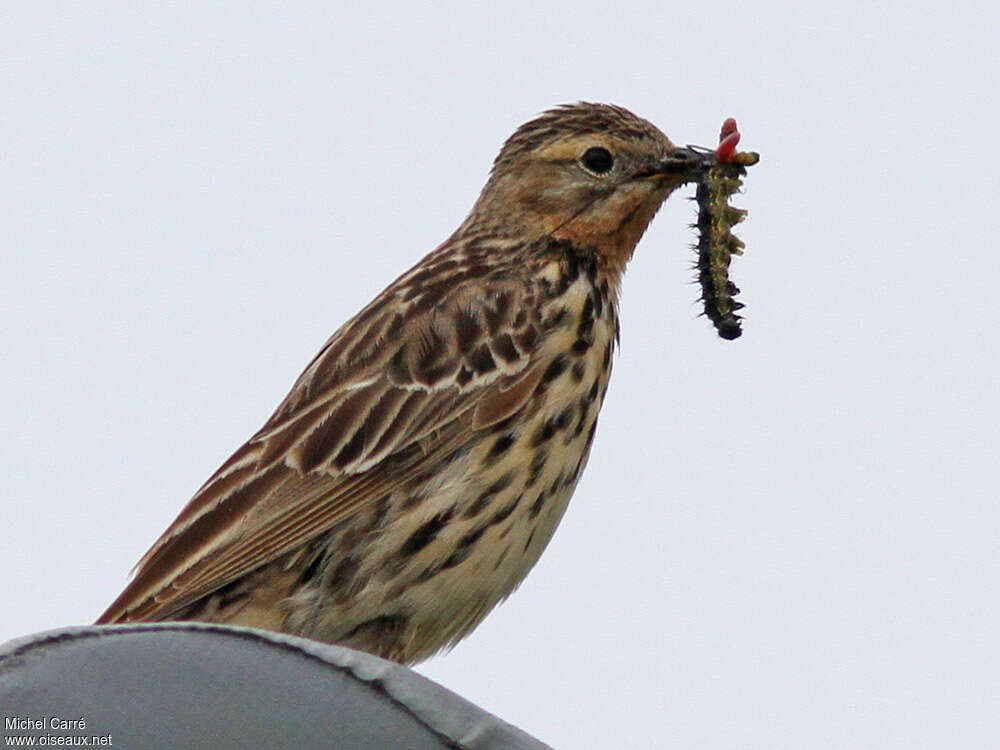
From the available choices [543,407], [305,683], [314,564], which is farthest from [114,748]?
[543,407]

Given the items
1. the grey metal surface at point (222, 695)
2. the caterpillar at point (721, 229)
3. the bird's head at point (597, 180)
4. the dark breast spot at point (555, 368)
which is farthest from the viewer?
the bird's head at point (597, 180)

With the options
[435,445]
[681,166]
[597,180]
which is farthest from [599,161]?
[435,445]

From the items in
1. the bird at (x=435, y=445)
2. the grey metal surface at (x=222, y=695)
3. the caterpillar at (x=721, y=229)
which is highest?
the caterpillar at (x=721, y=229)

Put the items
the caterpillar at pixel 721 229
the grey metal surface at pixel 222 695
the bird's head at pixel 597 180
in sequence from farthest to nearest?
the bird's head at pixel 597 180
the caterpillar at pixel 721 229
the grey metal surface at pixel 222 695

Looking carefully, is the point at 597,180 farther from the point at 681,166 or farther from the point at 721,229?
the point at 721,229

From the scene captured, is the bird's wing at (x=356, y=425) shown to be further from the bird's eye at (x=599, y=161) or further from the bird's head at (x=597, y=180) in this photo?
the bird's eye at (x=599, y=161)

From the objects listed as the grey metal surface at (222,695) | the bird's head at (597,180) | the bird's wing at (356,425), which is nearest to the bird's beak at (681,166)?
the bird's head at (597,180)

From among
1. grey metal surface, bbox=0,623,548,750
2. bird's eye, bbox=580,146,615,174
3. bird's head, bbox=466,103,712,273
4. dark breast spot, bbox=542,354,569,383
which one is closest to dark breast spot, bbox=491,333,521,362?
dark breast spot, bbox=542,354,569,383
